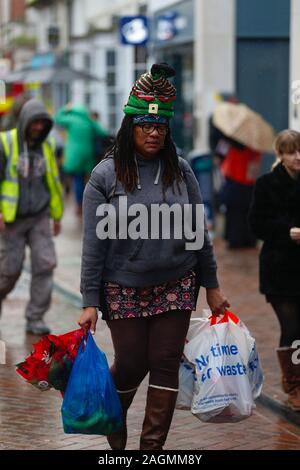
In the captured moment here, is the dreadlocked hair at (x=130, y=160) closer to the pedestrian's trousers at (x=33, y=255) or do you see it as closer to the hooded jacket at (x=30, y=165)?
the hooded jacket at (x=30, y=165)

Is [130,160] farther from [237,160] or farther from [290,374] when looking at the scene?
[237,160]

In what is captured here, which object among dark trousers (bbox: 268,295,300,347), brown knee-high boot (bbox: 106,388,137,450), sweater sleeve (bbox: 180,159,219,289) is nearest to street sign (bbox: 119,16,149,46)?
dark trousers (bbox: 268,295,300,347)

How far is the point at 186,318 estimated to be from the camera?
5523 mm

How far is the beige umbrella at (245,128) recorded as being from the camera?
15086 mm

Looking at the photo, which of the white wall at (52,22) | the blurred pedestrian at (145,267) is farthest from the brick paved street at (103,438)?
the white wall at (52,22)

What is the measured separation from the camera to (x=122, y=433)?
5660mm

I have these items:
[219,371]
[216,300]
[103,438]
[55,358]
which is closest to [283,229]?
[216,300]

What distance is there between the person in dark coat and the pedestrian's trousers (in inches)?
104

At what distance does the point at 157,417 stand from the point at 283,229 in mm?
1850

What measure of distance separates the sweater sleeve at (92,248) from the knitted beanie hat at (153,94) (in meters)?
0.37

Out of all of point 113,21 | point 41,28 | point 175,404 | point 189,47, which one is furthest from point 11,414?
point 41,28

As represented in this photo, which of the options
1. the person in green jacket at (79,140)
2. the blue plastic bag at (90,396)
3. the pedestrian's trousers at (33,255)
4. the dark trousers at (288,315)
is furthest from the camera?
the person in green jacket at (79,140)

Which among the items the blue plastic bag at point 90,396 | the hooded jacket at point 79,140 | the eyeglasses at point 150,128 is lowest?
the hooded jacket at point 79,140
